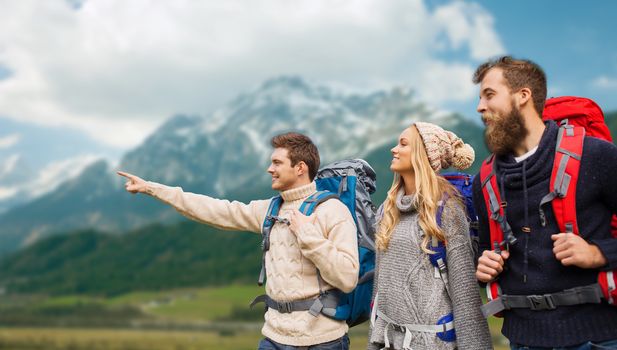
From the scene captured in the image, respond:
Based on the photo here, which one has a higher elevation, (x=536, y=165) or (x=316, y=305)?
(x=536, y=165)

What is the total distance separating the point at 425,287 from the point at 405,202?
775 mm

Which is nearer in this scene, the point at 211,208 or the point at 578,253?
the point at 578,253

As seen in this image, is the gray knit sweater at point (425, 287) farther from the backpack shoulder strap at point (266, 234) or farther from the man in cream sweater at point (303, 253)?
the backpack shoulder strap at point (266, 234)

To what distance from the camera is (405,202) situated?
539 cm

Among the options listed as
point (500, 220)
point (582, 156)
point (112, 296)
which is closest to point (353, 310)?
point (500, 220)

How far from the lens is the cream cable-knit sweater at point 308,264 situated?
18.0 feet

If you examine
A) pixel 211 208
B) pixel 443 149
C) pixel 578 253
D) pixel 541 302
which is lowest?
pixel 541 302

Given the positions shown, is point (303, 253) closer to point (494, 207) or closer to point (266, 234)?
point (266, 234)

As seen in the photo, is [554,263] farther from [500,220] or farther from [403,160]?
[403,160]

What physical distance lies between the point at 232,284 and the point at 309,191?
6825 inches

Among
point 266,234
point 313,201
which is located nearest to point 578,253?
point 313,201

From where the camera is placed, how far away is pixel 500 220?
4.36 meters

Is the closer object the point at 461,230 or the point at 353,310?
the point at 461,230

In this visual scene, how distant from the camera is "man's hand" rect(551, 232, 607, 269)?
3.91 metres
